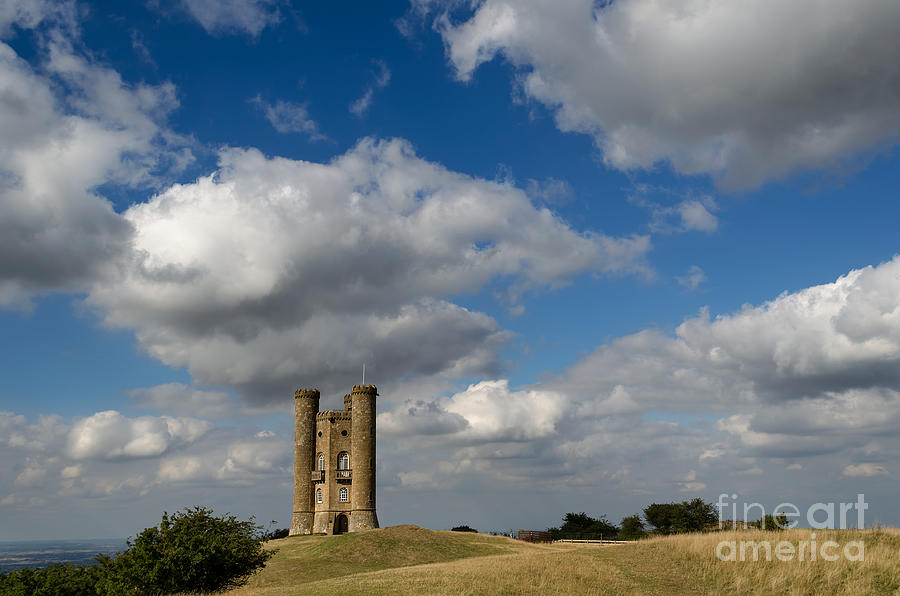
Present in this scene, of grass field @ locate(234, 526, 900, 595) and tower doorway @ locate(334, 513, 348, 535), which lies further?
tower doorway @ locate(334, 513, 348, 535)

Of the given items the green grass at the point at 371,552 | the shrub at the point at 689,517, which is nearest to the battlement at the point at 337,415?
the green grass at the point at 371,552

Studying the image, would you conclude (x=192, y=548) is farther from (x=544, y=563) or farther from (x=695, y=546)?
(x=695, y=546)

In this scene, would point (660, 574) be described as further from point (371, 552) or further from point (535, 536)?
point (535, 536)

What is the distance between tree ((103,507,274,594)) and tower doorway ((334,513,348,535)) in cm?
3948

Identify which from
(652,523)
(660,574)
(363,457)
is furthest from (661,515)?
(660,574)

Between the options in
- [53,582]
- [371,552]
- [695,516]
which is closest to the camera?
[53,582]

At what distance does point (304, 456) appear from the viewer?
74.6 m

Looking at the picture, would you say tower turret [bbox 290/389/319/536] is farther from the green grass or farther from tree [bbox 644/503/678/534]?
tree [bbox 644/503/678/534]

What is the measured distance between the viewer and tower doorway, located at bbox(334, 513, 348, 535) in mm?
71625

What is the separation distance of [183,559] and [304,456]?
Result: 44.4 meters

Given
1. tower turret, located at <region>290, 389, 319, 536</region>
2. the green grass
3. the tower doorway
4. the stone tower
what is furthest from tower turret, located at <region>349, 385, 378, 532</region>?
the green grass

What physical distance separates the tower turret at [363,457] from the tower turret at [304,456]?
16.4 feet

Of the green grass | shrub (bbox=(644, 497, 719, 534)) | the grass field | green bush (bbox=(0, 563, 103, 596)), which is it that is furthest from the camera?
shrub (bbox=(644, 497, 719, 534))

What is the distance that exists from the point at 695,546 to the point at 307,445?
52.1m
